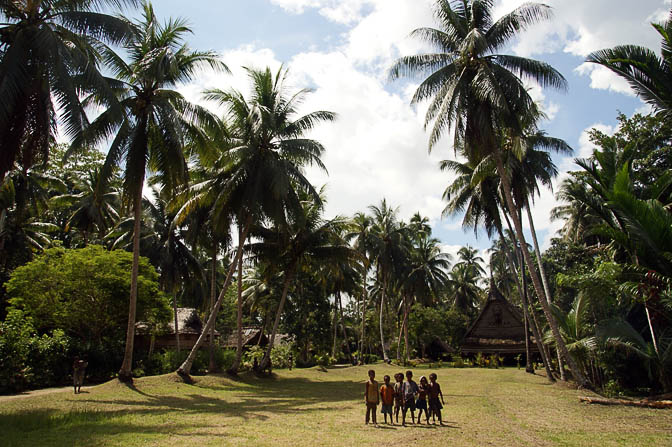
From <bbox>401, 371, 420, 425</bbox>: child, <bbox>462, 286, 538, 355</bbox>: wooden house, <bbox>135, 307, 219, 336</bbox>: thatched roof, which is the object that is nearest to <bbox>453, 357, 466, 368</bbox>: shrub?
<bbox>462, 286, 538, 355</bbox>: wooden house

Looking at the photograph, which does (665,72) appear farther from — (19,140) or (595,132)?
(19,140)

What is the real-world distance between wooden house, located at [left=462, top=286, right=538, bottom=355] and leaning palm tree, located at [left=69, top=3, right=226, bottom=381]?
31388mm

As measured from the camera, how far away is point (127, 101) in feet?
52.2

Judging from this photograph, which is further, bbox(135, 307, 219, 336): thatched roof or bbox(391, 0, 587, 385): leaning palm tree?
bbox(135, 307, 219, 336): thatched roof

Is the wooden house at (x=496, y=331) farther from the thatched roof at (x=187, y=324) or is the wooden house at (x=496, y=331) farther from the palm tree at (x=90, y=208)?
the palm tree at (x=90, y=208)

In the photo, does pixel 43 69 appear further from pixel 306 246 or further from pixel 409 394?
pixel 306 246

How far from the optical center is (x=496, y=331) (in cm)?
3934

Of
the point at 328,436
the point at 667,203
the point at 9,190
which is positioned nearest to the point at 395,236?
the point at 667,203

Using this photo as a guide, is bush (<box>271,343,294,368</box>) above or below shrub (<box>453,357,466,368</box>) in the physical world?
above

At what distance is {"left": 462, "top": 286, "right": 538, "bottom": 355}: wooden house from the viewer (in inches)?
A: 1511

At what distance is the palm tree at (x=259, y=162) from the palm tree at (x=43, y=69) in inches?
287

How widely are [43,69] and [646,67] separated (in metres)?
13.7

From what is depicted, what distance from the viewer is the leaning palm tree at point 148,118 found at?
15.3 metres

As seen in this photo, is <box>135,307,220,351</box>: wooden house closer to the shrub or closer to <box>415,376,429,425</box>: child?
the shrub
